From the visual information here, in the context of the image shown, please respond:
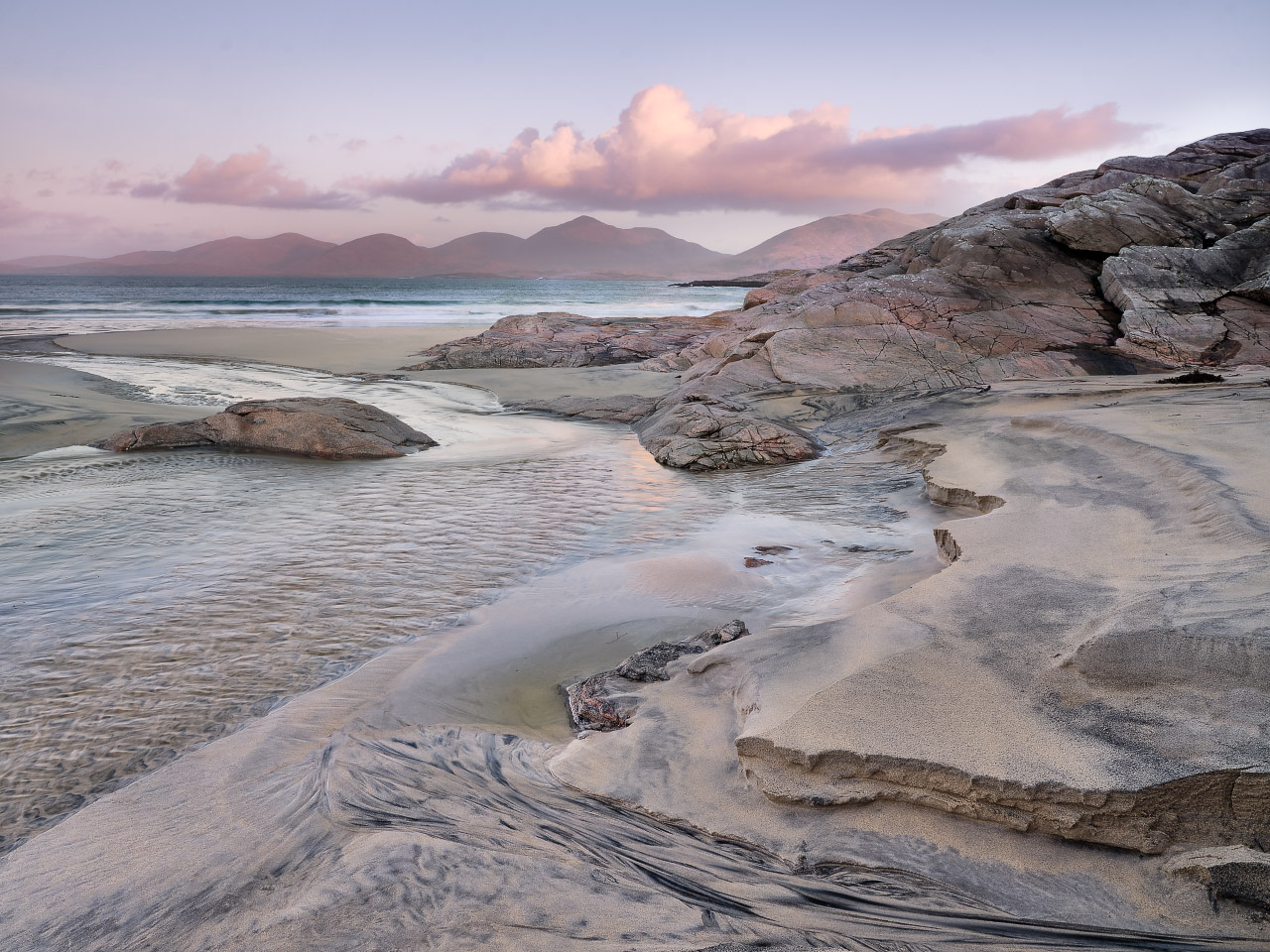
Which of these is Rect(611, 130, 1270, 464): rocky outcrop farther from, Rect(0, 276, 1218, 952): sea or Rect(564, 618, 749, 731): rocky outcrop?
Rect(564, 618, 749, 731): rocky outcrop

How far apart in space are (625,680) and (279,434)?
5731mm

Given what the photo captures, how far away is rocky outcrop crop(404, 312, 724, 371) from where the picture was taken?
15.5 m

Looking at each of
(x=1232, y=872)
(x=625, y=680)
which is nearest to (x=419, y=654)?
(x=625, y=680)

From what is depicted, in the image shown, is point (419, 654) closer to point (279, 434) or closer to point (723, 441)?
point (723, 441)

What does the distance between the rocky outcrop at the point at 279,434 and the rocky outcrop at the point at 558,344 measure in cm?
738

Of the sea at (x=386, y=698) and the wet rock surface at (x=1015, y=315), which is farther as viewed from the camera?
the wet rock surface at (x=1015, y=315)

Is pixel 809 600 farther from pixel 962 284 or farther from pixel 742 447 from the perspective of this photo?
pixel 962 284

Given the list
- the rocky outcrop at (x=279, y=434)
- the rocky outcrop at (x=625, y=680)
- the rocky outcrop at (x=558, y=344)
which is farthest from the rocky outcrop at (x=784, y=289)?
the rocky outcrop at (x=625, y=680)

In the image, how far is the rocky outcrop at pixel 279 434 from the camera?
716 centimetres

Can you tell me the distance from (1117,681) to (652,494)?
4.12m

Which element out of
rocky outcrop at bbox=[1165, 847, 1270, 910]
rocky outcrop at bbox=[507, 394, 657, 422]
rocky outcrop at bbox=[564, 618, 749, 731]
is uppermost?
rocky outcrop at bbox=[507, 394, 657, 422]

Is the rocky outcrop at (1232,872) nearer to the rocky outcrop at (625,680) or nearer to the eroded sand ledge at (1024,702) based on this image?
the eroded sand ledge at (1024,702)

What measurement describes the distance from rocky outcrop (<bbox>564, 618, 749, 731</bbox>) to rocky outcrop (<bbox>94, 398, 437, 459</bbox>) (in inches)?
196

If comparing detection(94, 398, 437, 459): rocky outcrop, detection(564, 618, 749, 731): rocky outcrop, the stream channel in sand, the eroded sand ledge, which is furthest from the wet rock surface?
the eroded sand ledge
